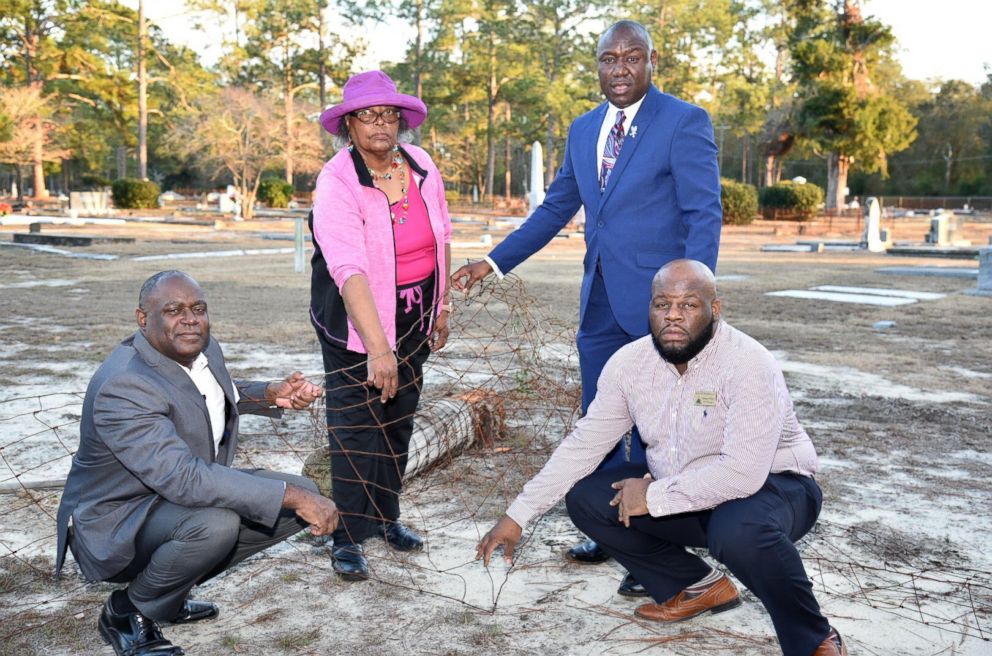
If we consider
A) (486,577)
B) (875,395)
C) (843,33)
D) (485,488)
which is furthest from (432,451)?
(843,33)

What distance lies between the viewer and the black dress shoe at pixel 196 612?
290 cm

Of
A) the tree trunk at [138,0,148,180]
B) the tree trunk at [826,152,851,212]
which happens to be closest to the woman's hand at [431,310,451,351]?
the tree trunk at [826,152,851,212]

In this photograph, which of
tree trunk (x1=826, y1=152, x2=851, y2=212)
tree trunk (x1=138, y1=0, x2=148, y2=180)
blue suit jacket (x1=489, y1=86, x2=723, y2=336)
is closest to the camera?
blue suit jacket (x1=489, y1=86, x2=723, y2=336)

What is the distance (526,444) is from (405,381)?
1.49 meters

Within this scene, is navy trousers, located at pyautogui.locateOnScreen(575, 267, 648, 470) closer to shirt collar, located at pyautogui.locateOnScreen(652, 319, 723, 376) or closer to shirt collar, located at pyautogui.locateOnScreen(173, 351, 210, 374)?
shirt collar, located at pyautogui.locateOnScreen(652, 319, 723, 376)

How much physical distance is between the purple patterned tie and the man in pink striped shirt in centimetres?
69

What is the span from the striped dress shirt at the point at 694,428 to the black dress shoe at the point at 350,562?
76 cm

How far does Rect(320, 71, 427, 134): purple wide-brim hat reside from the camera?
125 inches

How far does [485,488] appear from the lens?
14.1 feet

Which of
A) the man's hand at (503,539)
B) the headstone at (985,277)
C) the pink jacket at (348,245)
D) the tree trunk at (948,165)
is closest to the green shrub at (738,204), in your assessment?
the headstone at (985,277)

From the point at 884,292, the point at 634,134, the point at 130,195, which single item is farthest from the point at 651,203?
the point at 130,195

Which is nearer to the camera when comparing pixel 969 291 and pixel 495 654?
pixel 495 654

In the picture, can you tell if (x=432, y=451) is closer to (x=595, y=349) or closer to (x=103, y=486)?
(x=595, y=349)

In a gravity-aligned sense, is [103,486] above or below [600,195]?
below
